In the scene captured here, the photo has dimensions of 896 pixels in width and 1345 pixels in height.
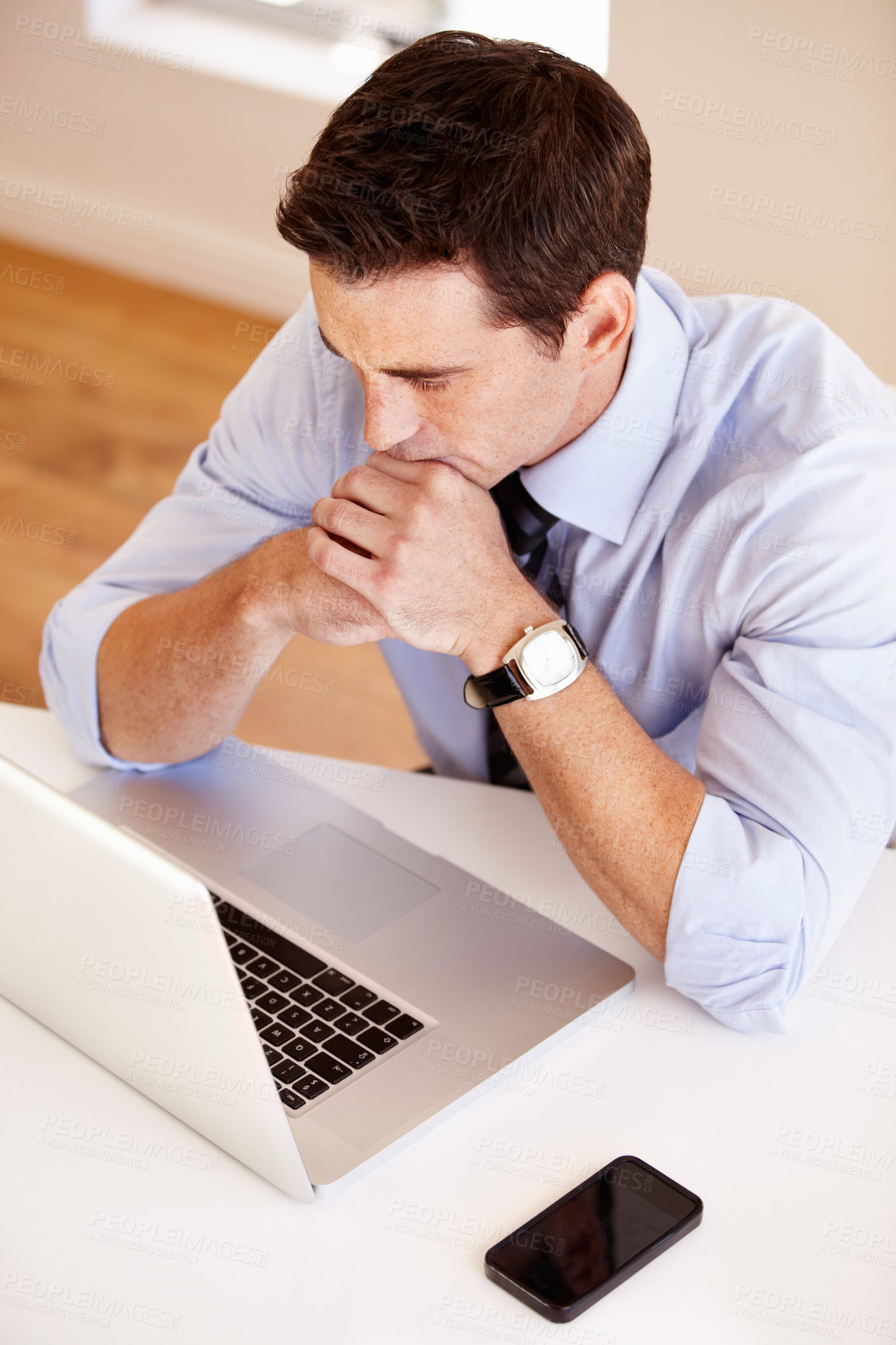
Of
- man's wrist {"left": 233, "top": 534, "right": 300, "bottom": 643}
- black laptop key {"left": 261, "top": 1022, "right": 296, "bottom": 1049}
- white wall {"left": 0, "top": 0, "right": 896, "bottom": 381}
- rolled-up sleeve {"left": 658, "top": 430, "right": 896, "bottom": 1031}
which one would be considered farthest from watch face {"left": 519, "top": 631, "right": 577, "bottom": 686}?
white wall {"left": 0, "top": 0, "right": 896, "bottom": 381}

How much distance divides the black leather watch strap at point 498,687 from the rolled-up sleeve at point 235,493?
15.4 inches

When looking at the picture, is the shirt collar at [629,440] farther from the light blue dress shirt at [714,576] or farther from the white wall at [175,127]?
the white wall at [175,127]

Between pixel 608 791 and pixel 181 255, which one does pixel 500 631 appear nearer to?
pixel 608 791

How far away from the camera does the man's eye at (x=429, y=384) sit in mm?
1100

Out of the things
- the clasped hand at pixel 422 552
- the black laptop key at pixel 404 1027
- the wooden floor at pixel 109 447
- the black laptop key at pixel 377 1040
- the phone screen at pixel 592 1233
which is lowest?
the wooden floor at pixel 109 447

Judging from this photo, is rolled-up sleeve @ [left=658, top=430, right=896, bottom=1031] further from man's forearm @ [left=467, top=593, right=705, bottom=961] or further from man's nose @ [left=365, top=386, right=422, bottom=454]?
man's nose @ [left=365, top=386, right=422, bottom=454]

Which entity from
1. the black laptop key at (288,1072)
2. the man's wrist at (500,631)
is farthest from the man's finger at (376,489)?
the black laptop key at (288,1072)

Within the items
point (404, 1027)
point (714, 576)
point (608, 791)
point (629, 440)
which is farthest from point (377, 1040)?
point (629, 440)

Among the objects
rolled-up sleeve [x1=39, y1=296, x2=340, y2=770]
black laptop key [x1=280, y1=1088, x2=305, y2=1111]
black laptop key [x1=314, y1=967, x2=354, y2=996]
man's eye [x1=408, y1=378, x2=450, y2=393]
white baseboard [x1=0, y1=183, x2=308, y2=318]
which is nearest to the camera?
black laptop key [x1=280, y1=1088, x2=305, y2=1111]

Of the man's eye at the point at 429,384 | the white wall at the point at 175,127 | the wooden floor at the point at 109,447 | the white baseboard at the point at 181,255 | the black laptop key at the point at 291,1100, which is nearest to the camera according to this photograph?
the black laptop key at the point at 291,1100

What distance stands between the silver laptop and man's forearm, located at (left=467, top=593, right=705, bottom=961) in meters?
0.06

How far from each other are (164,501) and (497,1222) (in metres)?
0.90

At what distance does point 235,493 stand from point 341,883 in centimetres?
50

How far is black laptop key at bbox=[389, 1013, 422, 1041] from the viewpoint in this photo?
38.0 inches
